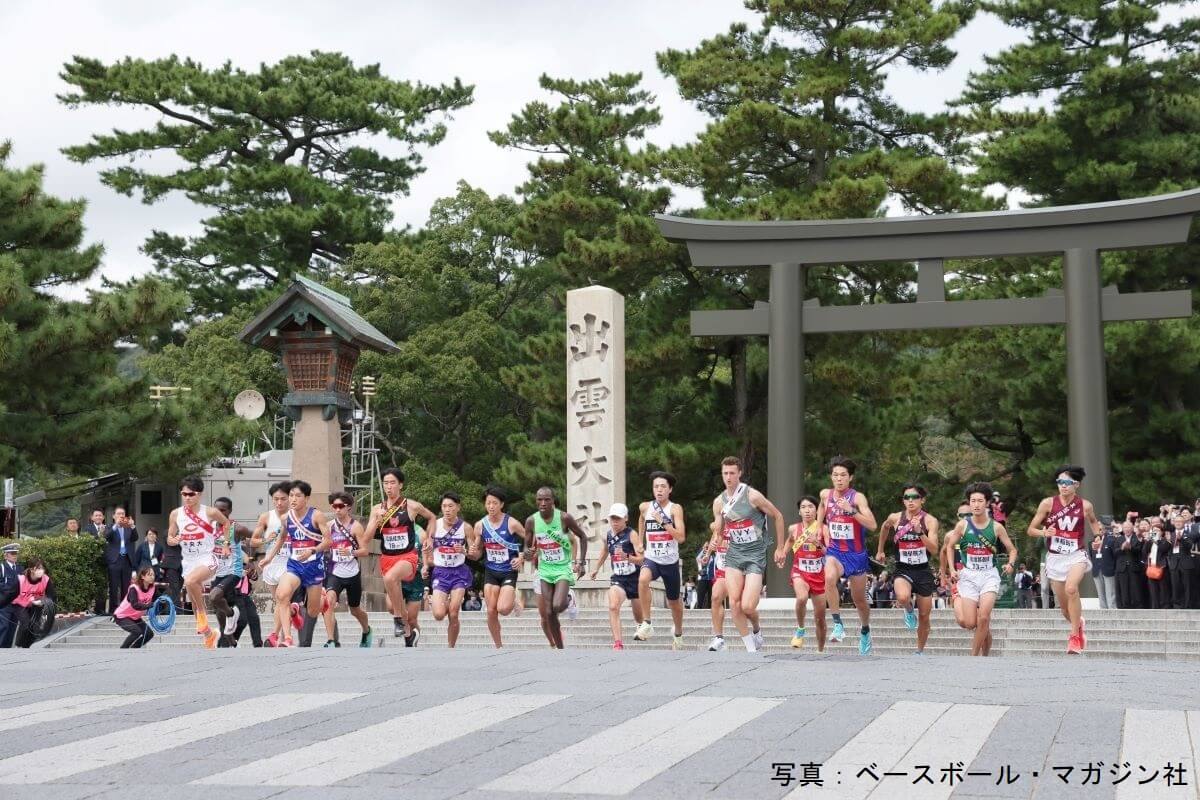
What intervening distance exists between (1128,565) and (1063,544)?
353 inches

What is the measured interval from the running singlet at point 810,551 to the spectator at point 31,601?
10.5m

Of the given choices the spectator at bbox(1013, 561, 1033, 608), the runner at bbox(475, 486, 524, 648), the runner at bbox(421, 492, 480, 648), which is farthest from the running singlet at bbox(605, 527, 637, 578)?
the spectator at bbox(1013, 561, 1033, 608)

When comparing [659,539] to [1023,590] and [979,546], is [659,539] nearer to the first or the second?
[979,546]

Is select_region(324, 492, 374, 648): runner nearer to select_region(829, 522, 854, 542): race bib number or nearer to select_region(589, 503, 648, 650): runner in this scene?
select_region(589, 503, 648, 650): runner

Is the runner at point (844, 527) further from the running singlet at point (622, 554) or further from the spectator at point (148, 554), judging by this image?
the spectator at point (148, 554)

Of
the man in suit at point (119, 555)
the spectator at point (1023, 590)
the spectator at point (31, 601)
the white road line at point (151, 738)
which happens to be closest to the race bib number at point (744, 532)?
the white road line at point (151, 738)

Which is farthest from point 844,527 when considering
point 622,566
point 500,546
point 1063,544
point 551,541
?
point 500,546

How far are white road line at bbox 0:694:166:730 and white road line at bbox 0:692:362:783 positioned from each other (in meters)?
0.78

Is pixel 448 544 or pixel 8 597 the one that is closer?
pixel 448 544

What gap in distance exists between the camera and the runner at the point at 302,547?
15062 mm

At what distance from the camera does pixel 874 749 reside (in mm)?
7590

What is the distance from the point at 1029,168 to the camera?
3488 cm

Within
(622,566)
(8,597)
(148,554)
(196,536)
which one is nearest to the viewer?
(196,536)

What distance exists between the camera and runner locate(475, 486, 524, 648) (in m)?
15.3
